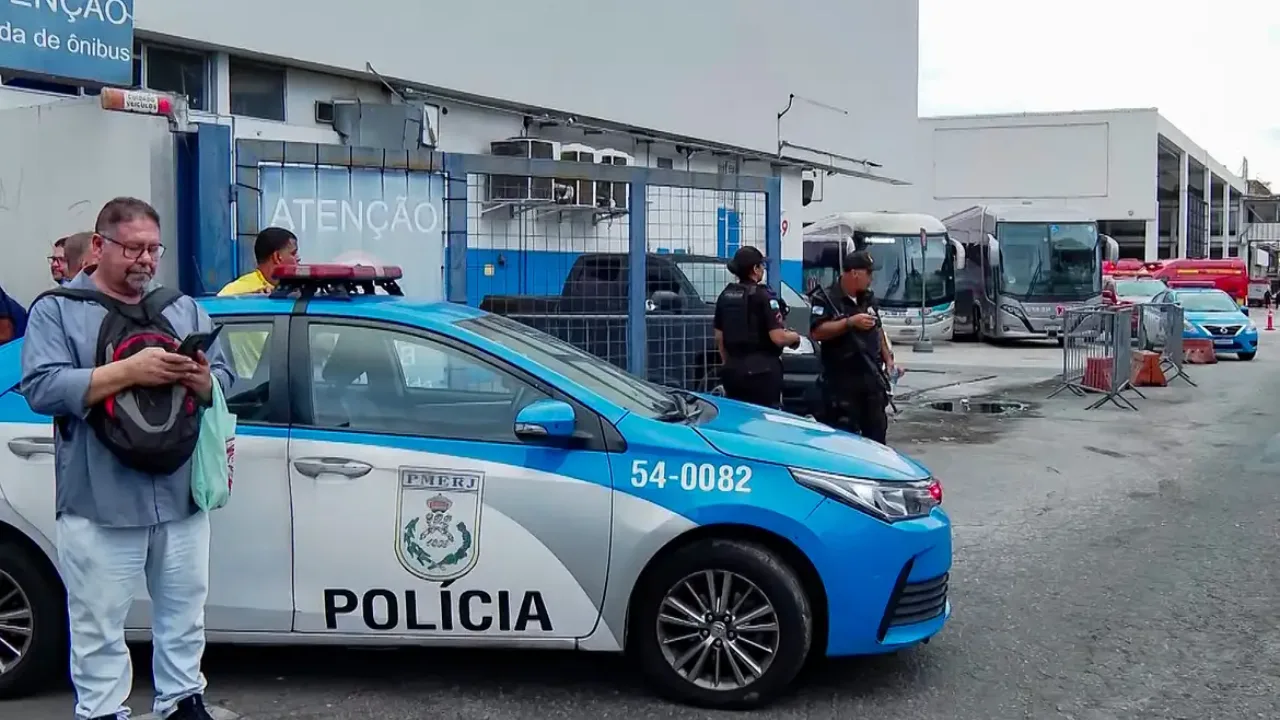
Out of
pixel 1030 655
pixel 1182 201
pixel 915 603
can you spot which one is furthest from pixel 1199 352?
pixel 1182 201

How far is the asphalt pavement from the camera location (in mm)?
5020

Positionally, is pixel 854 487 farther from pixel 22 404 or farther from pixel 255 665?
pixel 22 404

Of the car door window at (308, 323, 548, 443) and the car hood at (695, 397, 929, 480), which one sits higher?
the car door window at (308, 323, 548, 443)

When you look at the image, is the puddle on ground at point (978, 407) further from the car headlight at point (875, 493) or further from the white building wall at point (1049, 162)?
the white building wall at point (1049, 162)

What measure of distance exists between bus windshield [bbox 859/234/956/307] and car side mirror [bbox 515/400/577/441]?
24.1 metres

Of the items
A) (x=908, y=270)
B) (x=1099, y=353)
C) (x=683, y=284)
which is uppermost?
(x=908, y=270)

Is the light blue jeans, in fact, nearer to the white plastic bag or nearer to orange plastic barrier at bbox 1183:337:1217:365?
the white plastic bag

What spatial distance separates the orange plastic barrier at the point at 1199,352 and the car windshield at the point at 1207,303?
5.57 feet

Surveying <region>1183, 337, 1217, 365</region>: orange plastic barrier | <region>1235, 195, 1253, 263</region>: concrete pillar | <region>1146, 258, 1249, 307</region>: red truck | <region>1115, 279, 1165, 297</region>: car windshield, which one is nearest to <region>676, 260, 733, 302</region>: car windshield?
<region>1183, 337, 1217, 365</region>: orange plastic barrier

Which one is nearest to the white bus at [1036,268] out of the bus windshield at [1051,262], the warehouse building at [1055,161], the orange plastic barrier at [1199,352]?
the bus windshield at [1051,262]

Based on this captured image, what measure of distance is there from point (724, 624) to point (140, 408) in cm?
226

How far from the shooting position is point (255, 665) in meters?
5.48

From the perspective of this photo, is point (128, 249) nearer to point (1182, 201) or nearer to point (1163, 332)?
point (1163, 332)

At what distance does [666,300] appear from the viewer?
10617 mm
